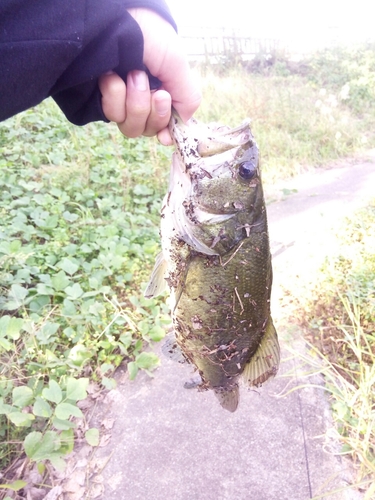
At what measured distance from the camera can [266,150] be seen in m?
7.08

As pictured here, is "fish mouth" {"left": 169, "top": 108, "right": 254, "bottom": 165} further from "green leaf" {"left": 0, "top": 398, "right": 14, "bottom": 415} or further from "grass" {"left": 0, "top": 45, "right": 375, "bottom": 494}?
"green leaf" {"left": 0, "top": 398, "right": 14, "bottom": 415}

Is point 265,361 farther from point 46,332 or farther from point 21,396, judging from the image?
point 46,332

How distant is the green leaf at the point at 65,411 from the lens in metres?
2.03

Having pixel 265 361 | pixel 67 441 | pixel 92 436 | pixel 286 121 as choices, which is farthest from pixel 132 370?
pixel 286 121

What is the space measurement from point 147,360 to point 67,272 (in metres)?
1.01

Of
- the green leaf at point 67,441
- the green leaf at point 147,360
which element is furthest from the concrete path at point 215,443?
the green leaf at point 67,441

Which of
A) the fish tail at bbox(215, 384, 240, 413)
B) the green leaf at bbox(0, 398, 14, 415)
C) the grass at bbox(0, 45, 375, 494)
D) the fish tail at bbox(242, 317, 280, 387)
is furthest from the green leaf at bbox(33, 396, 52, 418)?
the fish tail at bbox(242, 317, 280, 387)

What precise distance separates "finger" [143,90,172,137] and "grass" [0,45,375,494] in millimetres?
1524

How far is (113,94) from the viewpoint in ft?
4.24

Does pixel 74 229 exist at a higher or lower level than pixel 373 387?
higher

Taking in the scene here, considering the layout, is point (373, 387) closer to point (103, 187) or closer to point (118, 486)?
point (118, 486)

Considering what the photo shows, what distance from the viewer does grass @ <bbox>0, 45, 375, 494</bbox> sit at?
87.4 inches

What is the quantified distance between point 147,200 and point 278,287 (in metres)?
1.85

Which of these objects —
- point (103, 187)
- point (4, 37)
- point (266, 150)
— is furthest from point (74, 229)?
point (266, 150)
